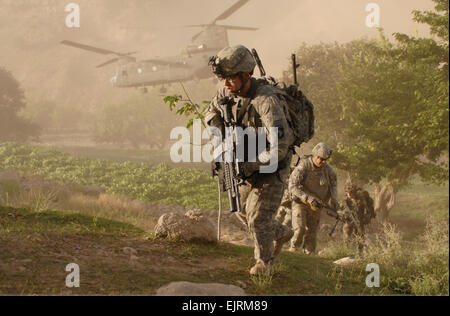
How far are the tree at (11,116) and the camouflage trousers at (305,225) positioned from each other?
38.2 metres

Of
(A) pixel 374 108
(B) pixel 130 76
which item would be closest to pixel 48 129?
(B) pixel 130 76

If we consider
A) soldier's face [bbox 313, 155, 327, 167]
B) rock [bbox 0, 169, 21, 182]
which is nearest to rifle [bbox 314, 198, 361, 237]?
soldier's face [bbox 313, 155, 327, 167]

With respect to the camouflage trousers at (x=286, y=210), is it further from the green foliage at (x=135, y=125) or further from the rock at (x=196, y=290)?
the green foliage at (x=135, y=125)

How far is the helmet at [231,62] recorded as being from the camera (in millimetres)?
4469

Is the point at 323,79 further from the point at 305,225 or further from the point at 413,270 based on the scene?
the point at 413,270

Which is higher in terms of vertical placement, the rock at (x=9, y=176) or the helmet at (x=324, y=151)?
the helmet at (x=324, y=151)

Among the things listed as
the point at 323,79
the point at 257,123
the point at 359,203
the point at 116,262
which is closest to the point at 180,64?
the point at 323,79

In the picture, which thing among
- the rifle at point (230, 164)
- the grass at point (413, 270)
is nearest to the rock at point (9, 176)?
the rifle at point (230, 164)

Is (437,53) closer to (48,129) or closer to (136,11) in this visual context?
(48,129)

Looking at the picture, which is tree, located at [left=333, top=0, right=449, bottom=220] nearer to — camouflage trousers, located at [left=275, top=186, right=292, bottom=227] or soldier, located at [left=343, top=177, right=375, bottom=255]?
soldier, located at [left=343, top=177, right=375, bottom=255]

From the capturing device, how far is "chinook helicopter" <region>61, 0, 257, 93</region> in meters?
37.1

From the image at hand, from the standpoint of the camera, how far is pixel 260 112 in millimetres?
4516

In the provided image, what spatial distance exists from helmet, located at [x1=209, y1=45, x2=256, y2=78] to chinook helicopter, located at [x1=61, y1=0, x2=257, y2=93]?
30.3m
